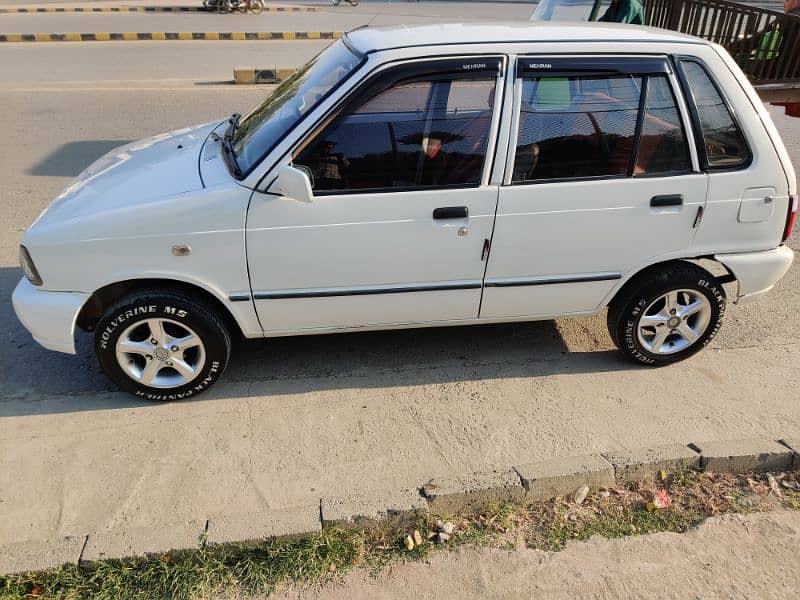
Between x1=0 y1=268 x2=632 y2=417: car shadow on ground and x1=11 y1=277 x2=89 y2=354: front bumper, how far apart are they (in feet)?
1.53

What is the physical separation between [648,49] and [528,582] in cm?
272

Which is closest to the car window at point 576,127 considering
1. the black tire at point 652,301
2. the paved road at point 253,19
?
the black tire at point 652,301

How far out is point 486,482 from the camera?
303 cm

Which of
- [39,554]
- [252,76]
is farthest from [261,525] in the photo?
[252,76]

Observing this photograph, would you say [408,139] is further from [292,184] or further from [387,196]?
[292,184]

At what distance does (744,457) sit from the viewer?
3207 millimetres

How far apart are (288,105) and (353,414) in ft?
5.77

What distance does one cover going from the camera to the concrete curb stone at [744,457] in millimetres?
3199

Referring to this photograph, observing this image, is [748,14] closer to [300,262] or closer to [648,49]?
[648,49]

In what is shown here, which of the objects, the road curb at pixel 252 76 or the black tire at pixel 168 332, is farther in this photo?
the road curb at pixel 252 76

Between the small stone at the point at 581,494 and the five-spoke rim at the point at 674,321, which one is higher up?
the five-spoke rim at the point at 674,321

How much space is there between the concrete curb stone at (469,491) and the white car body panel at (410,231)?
98 centimetres

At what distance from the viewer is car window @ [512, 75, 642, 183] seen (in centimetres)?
337

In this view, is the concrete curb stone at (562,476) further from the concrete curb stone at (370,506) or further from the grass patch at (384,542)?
the concrete curb stone at (370,506)
